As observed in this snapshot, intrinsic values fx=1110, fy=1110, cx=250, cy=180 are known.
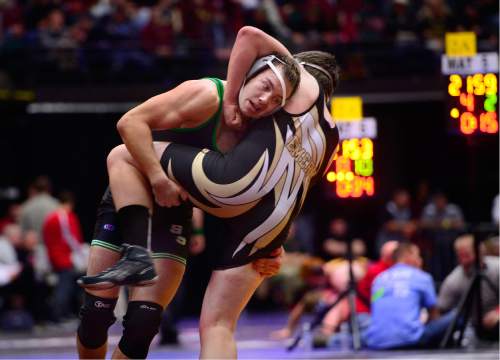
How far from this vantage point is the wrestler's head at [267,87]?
4.41 m

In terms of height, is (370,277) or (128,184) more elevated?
(128,184)

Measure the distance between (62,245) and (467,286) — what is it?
536cm

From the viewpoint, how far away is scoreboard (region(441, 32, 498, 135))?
29.4 ft

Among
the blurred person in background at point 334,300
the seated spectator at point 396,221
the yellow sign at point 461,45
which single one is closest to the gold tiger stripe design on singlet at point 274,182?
the yellow sign at point 461,45

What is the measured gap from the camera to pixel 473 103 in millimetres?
8992

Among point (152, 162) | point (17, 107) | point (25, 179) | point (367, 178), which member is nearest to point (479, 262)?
point (367, 178)

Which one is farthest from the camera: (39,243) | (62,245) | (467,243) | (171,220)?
(39,243)

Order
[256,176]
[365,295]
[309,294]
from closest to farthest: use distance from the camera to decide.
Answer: [256,176]
[365,295]
[309,294]

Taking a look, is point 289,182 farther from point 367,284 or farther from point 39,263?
point 39,263

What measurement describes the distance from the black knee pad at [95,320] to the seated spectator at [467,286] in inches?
198

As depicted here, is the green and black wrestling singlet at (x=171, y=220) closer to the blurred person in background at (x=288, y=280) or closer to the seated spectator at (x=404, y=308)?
the seated spectator at (x=404, y=308)

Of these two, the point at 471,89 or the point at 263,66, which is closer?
the point at 263,66

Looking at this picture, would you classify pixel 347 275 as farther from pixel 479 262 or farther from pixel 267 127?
pixel 267 127

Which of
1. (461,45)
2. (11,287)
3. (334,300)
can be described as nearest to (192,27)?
(11,287)
